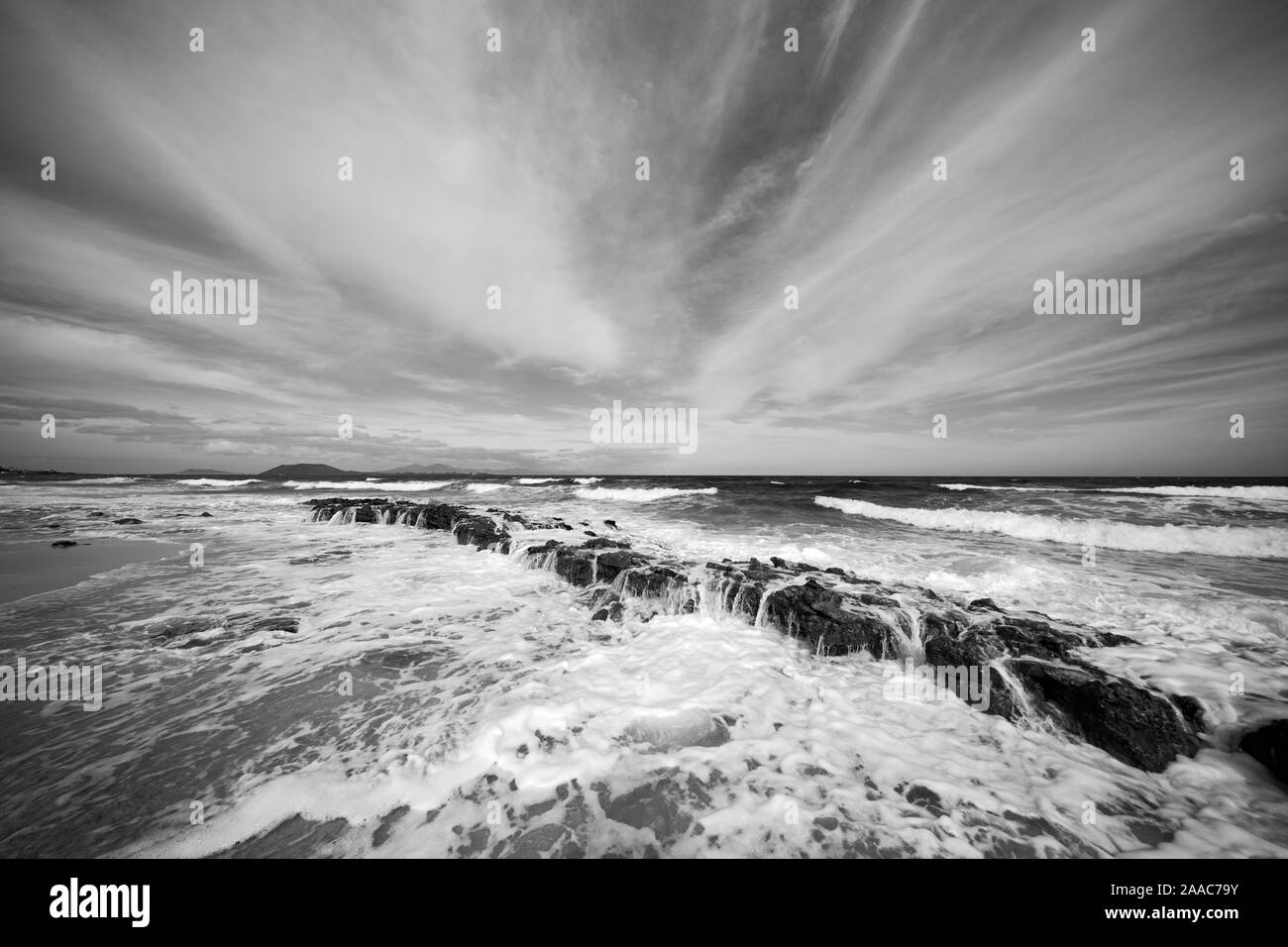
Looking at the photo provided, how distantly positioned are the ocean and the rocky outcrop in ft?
0.73

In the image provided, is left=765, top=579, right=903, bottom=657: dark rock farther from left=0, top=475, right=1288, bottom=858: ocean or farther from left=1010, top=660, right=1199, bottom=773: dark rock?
left=1010, top=660, right=1199, bottom=773: dark rock

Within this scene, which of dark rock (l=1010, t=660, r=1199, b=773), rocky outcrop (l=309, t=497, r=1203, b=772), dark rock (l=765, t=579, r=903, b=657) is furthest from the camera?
dark rock (l=765, t=579, r=903, b=657)

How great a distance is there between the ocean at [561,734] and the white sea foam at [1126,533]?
419cm

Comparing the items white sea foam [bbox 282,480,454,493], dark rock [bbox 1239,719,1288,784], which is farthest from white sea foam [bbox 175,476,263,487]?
dark rock [bbox 1239,719,1288,784]

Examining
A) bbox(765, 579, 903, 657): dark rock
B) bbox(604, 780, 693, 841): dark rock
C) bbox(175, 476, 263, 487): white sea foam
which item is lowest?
bbox(604, 780, 693, 841): dark rock

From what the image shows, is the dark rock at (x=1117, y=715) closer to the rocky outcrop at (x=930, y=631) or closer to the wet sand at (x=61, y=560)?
the rocky outcrop at (x=930, y=631)

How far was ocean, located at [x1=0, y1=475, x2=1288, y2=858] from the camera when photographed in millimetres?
3156

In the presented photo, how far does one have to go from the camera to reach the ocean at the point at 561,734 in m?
3.16

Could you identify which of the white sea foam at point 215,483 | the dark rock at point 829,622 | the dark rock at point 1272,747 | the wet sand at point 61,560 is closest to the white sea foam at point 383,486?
the white sea foam at point 215,483

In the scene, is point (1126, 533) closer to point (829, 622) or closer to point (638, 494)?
point (829, 622)

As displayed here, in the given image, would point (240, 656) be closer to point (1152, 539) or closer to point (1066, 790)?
point (1066, 790)

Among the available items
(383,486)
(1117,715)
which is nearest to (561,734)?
(1117,715)
